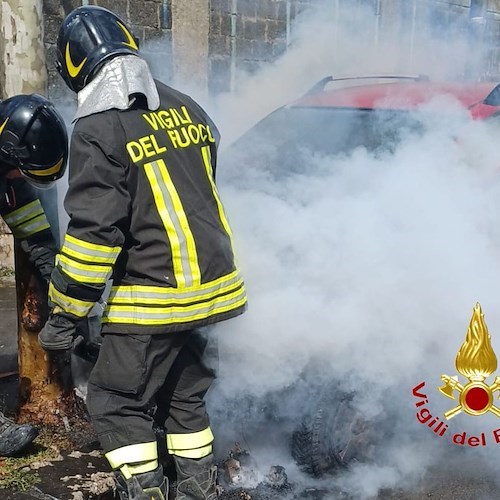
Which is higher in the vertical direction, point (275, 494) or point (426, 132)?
point (426, 132)

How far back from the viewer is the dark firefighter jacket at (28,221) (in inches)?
134

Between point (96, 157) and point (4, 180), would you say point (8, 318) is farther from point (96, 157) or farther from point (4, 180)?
point (96, 157)

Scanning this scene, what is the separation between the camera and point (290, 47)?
29.6 ft

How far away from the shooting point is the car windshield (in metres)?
4.06

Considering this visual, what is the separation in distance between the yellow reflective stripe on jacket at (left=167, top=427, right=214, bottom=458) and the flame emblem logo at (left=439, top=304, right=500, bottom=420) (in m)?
1.01

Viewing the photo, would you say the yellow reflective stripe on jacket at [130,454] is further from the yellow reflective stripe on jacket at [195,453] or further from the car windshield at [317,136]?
the car windshield at [317,136]

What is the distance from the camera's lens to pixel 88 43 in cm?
279

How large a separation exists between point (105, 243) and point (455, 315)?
5.51 feet

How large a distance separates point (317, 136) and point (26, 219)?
1.81 m

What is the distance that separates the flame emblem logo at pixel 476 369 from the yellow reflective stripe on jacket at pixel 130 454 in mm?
1156

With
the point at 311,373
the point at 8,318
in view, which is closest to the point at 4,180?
the point at 311,373

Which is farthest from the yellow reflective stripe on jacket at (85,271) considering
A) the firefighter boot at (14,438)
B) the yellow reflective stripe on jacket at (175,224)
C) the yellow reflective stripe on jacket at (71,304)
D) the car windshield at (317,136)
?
the car windshield at (317,136)

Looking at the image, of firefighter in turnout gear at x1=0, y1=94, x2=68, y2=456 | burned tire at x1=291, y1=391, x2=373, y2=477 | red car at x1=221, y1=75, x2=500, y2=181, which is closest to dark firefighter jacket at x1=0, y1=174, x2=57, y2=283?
firefighter in turnout gear at x1=0, y1=94, x2=68, y2=456

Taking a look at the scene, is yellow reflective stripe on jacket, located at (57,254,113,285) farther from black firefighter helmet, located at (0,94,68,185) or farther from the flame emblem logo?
the flame emblem logo
